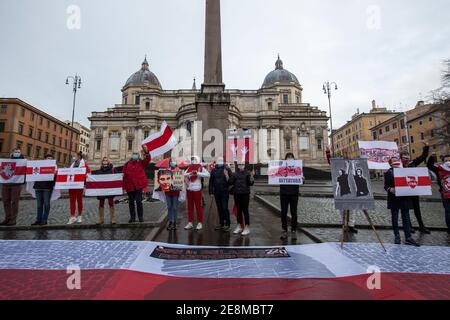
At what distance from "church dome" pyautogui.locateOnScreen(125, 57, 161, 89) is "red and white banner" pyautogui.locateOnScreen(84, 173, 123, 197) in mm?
66236

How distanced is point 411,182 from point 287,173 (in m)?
2.69

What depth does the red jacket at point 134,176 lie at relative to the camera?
23.0 feet

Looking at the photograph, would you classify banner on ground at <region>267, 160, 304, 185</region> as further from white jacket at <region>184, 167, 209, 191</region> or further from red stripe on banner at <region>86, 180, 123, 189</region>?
red stripe on banner at <region>86, 180, 123, 189</region>

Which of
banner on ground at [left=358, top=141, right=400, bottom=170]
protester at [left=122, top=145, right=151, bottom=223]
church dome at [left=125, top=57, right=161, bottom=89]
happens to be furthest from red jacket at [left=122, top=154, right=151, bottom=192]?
church dome at [left=125, top=57, right=161, bottom=89]

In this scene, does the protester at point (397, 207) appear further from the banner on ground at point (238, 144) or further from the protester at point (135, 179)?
the protester at point (135, 179)

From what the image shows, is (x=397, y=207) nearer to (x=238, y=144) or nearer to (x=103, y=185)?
(x=238, y=144)

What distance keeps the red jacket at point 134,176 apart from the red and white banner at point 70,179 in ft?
4.51

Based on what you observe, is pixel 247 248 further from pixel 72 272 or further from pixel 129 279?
pixel 72 272

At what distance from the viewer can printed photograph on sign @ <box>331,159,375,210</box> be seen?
5484 mm

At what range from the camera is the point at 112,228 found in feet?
22.1

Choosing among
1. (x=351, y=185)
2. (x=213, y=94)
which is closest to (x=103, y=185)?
(x=351, y=185)

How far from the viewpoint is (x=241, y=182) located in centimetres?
623

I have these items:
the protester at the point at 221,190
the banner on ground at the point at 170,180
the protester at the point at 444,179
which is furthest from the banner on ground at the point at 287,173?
the protester at the point at 444,179
